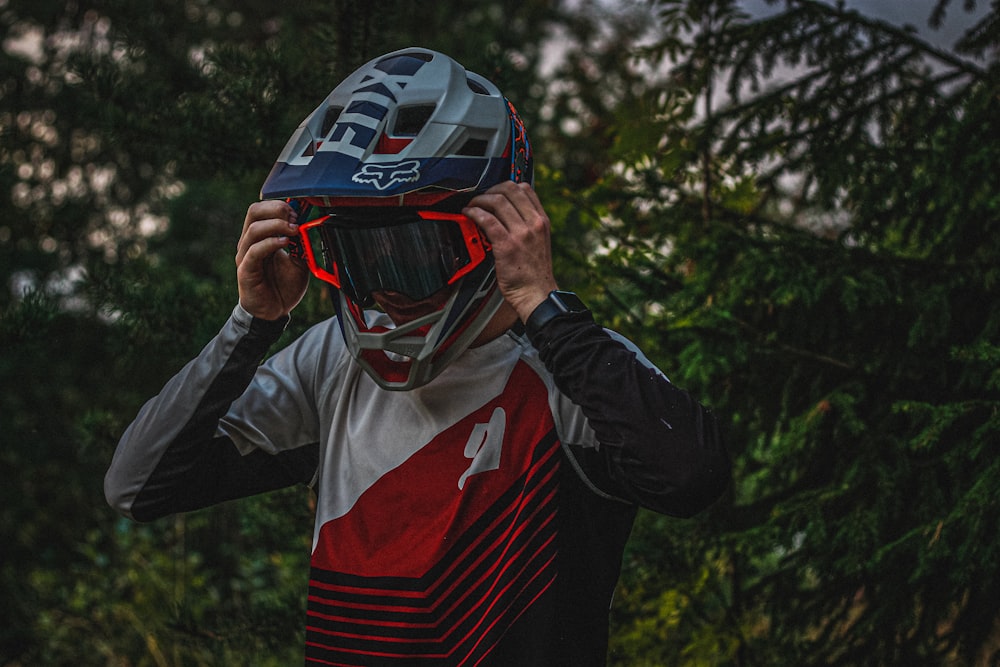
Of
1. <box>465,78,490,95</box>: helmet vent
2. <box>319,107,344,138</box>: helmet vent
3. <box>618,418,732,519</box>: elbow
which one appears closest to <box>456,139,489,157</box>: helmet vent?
<box>465,78,490,95</box>: helmet vent

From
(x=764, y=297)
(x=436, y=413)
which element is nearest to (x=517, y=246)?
(x=436, y=413)

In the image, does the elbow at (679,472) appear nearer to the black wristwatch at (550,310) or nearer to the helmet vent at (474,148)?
the black wristwatch at (550,310)

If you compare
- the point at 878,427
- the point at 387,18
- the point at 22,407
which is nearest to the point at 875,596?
the point at 878,427

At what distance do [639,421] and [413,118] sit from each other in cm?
90

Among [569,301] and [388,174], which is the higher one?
[388,174]

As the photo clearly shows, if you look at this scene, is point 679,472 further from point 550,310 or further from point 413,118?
point 413,118

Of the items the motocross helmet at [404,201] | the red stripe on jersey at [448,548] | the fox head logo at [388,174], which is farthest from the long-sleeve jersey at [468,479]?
the fox head logo at [388,174]

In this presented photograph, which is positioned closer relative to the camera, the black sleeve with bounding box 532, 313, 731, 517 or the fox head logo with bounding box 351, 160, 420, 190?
the black sleeve with bounding box 532, 313, 731, 517

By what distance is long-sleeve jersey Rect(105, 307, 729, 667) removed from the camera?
1.75 metres

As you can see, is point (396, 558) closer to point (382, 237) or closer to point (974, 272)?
point (382, 237)

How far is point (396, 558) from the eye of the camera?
187 cm

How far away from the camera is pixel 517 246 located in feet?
6.04

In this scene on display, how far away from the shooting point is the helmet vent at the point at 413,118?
203 centimetres

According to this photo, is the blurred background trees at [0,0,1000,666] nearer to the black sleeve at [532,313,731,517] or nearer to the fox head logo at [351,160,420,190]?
the black sleeve at [532,313,731,517]
